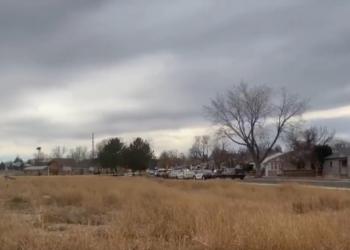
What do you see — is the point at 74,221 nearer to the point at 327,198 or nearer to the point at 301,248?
the point at 301,248

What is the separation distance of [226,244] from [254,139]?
232ft

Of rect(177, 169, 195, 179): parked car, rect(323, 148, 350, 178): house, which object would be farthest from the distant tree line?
rect(323, 148, 350, 178): house

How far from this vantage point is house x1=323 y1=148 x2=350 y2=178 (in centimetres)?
6669

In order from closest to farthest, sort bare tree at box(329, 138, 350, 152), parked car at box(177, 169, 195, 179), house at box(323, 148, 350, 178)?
parked car at box(177, 169, 195, 179) < house at box(323, 148, 350, 178) < bare tree at box(329, 138, 350, 152)

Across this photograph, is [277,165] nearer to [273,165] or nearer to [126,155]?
[273,165]

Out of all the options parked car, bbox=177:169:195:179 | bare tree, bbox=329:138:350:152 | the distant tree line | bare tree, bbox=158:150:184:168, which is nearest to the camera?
parked car, bbox=177:169:195:179

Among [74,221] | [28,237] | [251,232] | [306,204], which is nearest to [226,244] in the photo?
[251,232]

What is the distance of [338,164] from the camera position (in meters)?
70.7

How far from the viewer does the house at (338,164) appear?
6669 centimetres

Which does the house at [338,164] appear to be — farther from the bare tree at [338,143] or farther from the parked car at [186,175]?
the bare tree at [338,143]

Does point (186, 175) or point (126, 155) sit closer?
point (186, 175)

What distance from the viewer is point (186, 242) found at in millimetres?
9305

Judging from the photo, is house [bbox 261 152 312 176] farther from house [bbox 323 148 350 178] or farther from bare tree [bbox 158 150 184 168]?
bare tree [bbox 158 150 184 168]

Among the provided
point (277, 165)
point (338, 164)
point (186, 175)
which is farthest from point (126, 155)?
point (338, 164)
